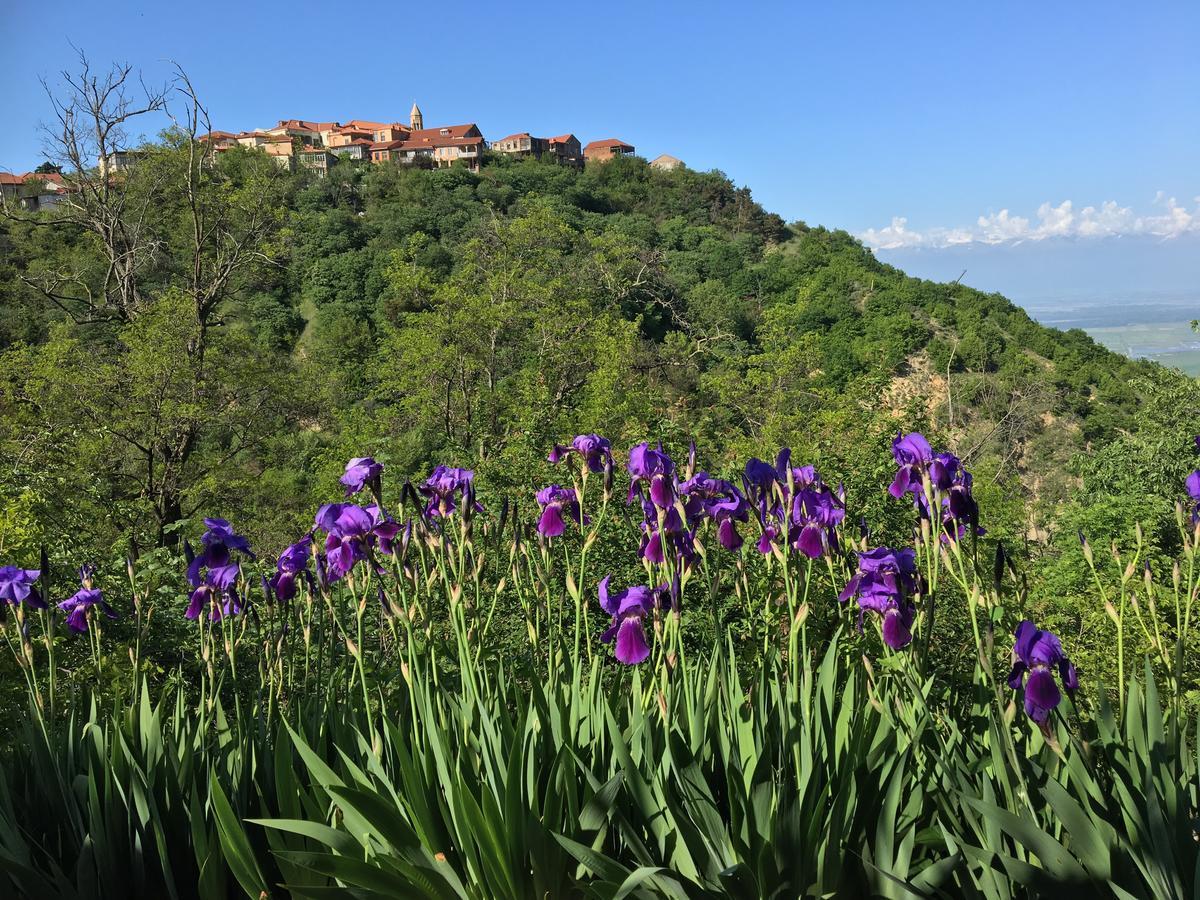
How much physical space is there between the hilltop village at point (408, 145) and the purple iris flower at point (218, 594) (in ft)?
216

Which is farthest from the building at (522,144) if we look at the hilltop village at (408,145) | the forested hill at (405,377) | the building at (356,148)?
the forested hill at (405,377)

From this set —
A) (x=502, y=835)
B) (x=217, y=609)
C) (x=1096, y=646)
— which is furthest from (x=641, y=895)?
(x=1096, y=646)

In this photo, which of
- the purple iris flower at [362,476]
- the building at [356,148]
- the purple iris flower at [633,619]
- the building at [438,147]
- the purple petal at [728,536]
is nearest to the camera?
the purple iris flower at [633,619]

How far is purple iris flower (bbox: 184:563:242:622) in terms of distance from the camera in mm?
2250

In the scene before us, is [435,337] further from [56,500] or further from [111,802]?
[111,802]

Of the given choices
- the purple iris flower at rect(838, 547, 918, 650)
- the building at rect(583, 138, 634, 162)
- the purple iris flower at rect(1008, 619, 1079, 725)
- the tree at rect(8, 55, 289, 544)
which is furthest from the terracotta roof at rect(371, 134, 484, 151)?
the purple iris flower at rect(1008, 619, 1079, 725)

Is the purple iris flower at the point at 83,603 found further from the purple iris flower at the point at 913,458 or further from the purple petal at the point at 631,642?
the purple iris flower at the point at 913,458

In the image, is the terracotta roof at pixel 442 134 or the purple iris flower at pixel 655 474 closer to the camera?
the purple iris flower at pixel 655 474

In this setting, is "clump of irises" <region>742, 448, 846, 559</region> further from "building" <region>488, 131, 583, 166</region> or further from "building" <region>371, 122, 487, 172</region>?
"building" <region>488, 131, 583, 166</region>

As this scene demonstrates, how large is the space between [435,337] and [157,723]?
16.7 meters

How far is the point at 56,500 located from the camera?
341 inches

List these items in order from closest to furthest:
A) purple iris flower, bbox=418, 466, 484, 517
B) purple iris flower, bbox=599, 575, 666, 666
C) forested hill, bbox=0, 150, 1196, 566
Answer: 1. purple iris flower, bbox=599, 575, 666, 666
2. purple iris flower, bbox=418, 466, 484, 517
3. forested hill, bbox=0, 150, 1196, 566

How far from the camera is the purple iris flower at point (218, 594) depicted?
2250 mm

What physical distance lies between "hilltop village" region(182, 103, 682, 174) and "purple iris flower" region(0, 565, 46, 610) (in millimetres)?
65673
